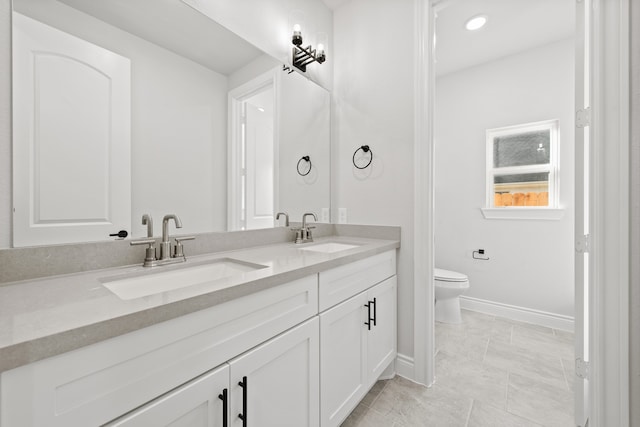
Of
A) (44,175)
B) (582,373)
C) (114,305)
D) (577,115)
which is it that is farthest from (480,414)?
(44,175)

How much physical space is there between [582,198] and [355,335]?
49.0 inches

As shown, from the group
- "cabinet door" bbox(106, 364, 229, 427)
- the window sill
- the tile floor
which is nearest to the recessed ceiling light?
the window sill

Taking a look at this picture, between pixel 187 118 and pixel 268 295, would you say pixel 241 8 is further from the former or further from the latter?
pixel 268 295

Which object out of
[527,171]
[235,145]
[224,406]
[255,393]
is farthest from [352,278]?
[527,171]

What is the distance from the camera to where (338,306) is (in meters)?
1.16

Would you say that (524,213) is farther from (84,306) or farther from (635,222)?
(84,306)

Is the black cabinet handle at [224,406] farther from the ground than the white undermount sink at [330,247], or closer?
Result: closer

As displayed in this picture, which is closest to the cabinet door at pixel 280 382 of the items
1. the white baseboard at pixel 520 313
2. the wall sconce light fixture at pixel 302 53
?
the wall sconce light fixture at pixel 302 53

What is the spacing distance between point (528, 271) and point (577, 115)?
181 centimetres

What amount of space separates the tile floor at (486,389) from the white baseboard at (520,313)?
0.46 ft

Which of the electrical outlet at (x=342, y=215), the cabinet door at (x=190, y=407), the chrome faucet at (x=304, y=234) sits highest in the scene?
the electrical outlet at (x=342, y=215)

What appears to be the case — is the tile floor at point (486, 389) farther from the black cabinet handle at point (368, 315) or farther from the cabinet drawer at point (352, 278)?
the cabinet drawer at point (352, 278)

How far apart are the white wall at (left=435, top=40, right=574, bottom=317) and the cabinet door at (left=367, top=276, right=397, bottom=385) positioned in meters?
1.64

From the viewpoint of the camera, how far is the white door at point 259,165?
1503 millimetres
